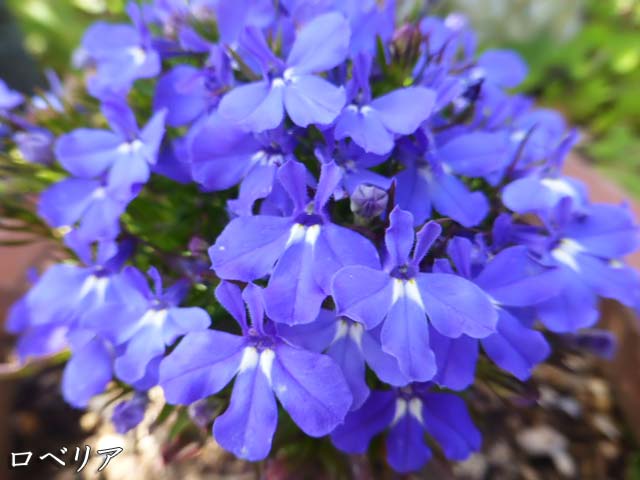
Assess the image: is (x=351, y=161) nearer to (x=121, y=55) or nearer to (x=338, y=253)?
(x=338, y=253)

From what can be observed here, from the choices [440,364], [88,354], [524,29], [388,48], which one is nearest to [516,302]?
[440,364]

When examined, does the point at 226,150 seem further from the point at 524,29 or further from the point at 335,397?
the point at 524,29

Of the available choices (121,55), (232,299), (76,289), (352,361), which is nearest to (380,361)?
(352,361)

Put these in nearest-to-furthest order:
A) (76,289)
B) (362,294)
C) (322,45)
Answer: (362,294) → (322,45) → (76,289)

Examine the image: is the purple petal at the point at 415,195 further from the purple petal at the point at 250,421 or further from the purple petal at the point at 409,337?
the purple petal at the point at 250,421

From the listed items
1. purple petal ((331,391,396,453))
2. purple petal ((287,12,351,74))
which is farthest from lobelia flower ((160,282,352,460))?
purple petal ((287,12,351,74))
